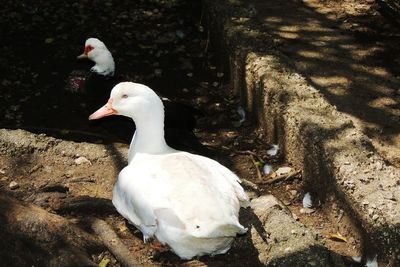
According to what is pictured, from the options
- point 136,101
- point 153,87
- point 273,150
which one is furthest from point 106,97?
point 273,150

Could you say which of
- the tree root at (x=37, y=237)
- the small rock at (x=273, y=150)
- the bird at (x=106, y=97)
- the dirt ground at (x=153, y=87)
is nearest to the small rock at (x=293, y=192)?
the dirt ground at (x=153, y=87)

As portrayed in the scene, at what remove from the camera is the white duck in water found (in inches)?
113

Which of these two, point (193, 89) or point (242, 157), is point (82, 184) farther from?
point (193, 89)

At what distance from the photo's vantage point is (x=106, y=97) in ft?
16.1

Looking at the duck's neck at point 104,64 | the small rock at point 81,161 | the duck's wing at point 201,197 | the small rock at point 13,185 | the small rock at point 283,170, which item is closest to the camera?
the duck's wing at point 201,197

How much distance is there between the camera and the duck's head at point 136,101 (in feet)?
12.2

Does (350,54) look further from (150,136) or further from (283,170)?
(150,136)

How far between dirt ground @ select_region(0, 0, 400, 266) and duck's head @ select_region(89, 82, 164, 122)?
1.82 feet

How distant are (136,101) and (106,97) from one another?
4.09 feet

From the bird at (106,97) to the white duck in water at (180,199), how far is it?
2.50 ft

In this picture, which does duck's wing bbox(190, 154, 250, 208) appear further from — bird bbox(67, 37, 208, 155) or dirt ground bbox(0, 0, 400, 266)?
bird bbox(67, 37, 208, 155)

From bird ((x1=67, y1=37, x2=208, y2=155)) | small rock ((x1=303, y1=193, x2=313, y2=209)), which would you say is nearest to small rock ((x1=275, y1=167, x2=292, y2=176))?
small rock ((x1=303, y1=193, x2=313, y2=209))

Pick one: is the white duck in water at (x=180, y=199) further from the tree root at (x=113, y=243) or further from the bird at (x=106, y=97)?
the bird at (x=106, y=97)

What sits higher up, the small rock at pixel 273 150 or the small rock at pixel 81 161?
the small rock at pixel 81 161
